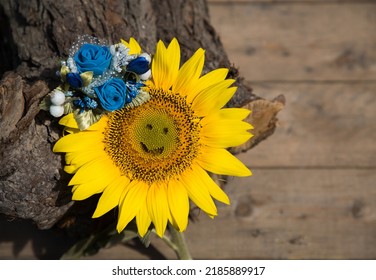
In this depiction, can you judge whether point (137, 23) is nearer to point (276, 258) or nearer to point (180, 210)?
point (180, 210)

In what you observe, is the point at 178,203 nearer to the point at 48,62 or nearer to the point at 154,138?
the point at 154,138

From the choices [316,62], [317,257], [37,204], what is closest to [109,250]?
[37,204]

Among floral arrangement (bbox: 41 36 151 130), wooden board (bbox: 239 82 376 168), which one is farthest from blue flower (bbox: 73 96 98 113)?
wooden board (bbox: 239 82 376 168)

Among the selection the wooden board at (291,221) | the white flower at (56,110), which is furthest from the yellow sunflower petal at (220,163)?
the wooden board at (291,221)

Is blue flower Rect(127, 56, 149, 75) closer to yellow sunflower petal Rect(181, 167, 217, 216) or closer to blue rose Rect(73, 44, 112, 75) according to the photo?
blue rose Rect(73, 44, 112, 75)

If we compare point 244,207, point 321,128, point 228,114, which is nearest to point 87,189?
point 228,114
